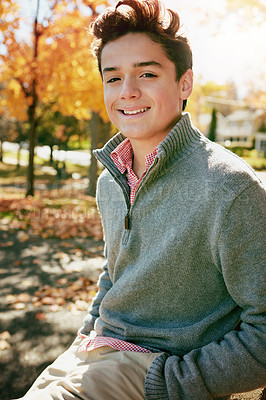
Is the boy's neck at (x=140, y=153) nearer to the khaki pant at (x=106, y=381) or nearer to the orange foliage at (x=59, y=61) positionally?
the khaki pant at (x=106, y=381)

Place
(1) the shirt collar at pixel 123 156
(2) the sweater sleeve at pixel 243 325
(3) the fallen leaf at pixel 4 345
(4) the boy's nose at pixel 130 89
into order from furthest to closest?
1. (3) the fallen leaf at pixel 4 345
2. (1) the shirt collar at pixel 123 156
3. (4) the boy's nose at pixel 130 89
4. (2) the sweater sleeve at pixel 243 325

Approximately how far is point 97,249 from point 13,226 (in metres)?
2.26

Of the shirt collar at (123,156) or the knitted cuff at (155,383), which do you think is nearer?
the knitted cuff at (155,383)

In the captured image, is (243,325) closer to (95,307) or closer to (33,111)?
(95,307)

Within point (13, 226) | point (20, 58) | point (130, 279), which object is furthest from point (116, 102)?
point (20, 58)

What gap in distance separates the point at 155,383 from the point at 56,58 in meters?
9.86

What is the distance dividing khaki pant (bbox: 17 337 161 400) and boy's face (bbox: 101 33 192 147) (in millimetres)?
1134

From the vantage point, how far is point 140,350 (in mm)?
1806

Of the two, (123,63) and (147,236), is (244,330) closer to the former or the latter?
(147,236)

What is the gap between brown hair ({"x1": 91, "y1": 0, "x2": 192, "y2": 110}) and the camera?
6.29 feet

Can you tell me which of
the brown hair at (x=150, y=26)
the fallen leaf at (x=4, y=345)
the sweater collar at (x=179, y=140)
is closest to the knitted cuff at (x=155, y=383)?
the sweater collar at (x=179, y=140)

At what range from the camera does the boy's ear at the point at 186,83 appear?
2053 millimetres

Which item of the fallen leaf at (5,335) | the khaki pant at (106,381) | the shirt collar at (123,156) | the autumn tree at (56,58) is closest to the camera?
the khaki pant at (106,381)

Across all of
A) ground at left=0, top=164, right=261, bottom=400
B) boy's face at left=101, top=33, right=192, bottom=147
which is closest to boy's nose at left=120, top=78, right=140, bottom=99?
boy's face at left=101, top=33, right=192, bottom=147
